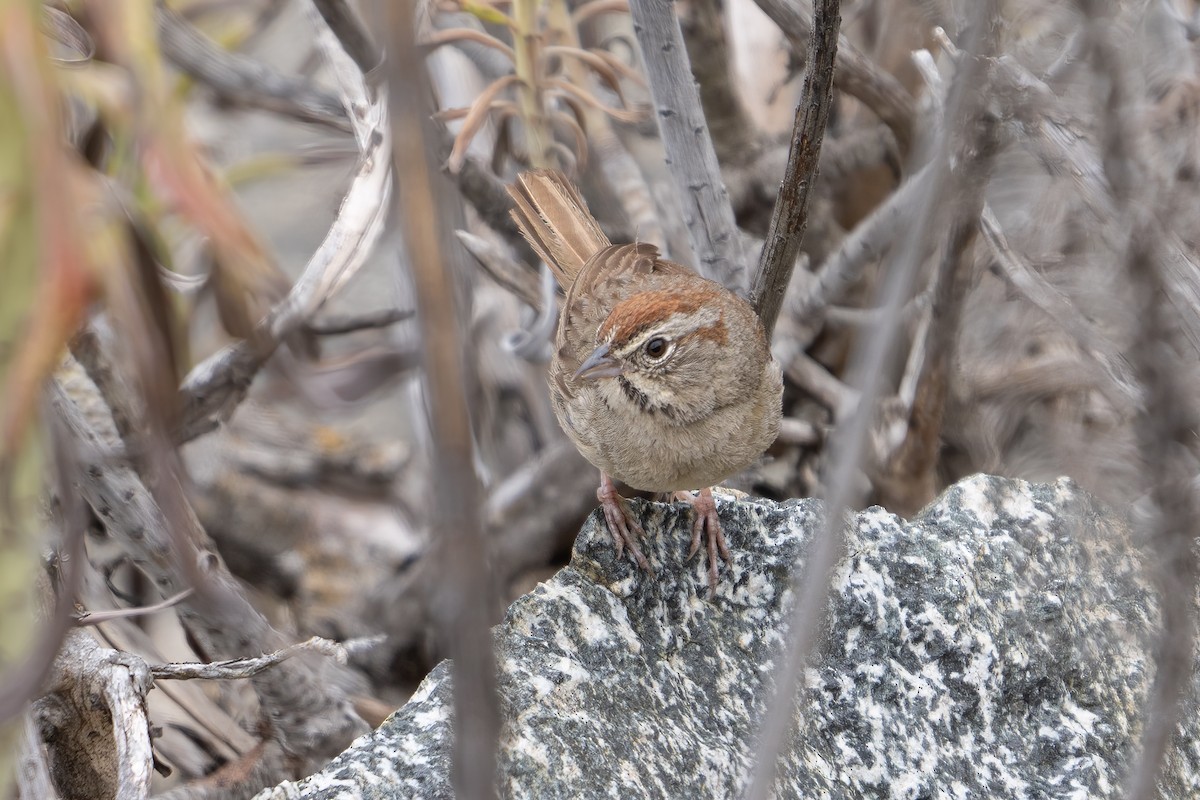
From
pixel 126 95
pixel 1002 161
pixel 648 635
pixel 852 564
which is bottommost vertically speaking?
pixel 648 635

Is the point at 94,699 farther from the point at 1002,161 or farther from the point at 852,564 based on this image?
the point at 1002,161

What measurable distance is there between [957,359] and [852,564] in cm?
159

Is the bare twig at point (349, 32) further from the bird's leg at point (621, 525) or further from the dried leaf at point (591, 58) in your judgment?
the bird's leg at point (621, 525)

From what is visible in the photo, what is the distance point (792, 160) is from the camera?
2.53m

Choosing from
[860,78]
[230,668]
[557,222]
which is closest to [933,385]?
[860,78]

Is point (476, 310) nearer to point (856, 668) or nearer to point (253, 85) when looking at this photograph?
point (253, 85)

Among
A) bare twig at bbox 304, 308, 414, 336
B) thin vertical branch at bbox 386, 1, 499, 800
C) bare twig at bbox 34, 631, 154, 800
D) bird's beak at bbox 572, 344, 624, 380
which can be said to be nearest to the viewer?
thin vertical branch at bbox 386, 1, 499, 800

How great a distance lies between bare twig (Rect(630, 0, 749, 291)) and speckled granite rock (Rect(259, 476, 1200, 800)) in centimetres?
92

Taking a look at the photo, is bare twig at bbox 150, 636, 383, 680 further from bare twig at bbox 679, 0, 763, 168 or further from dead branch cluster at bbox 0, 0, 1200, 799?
bare twig at bbox 679, 0, 763, 168

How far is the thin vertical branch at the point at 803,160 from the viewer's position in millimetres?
2336

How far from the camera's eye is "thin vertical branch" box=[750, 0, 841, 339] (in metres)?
2.34

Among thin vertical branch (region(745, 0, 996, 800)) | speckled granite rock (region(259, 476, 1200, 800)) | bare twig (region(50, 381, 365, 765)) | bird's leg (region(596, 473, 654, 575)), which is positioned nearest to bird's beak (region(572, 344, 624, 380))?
bird's leg (region(596, 473, 654, 575))

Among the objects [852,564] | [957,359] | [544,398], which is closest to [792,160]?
[852,564]

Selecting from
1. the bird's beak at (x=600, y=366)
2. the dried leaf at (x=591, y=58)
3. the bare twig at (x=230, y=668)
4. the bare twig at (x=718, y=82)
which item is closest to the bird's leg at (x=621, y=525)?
the bird's beak at (x=600, y=366)
